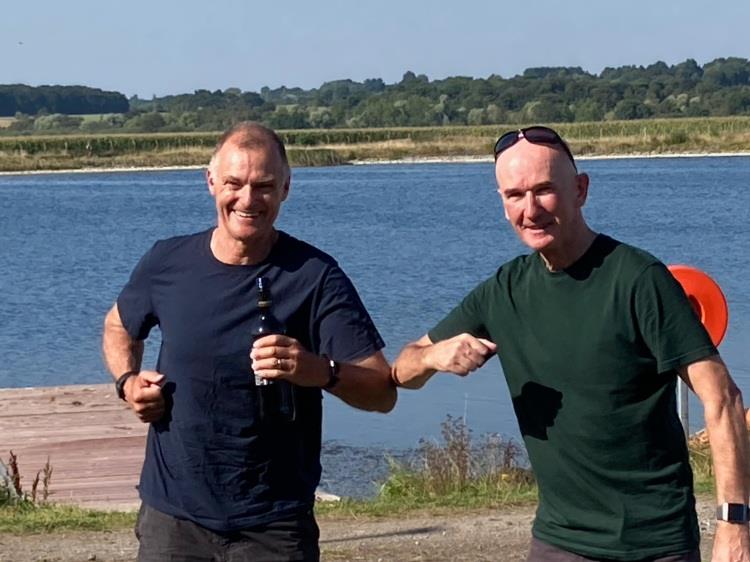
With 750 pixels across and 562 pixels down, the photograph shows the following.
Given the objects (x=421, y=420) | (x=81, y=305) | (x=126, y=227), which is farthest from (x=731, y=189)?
(x=421, y=420)

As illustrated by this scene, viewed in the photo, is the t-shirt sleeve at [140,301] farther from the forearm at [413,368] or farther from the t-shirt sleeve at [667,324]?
the t-shirt sleeve at [667,324]

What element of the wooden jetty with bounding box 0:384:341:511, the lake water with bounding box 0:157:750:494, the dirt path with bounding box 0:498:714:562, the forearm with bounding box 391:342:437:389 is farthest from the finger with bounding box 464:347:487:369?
the lake water with bounding box 0:157:750:494

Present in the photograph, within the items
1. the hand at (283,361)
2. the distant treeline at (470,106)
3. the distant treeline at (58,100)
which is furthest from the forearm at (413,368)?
the distant treeline at (58,100)

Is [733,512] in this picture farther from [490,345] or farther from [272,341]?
[272,341]

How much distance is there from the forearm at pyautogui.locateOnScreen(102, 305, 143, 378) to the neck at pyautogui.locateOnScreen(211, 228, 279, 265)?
1.51ft

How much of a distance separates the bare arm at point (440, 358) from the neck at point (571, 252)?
0.99ft

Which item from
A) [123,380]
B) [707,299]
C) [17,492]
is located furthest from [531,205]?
[17,492]

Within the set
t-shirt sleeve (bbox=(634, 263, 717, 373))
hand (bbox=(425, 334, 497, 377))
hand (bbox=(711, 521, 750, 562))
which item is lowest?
hand (bbox=(711, 521, 750, 562))

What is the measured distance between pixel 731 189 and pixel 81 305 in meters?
39.8

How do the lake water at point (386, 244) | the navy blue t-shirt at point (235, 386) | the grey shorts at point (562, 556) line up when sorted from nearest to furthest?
the grey shorts at point (562, 556), the navy blue t-shirt at point (235, 386), the lake water at point (386, 244)

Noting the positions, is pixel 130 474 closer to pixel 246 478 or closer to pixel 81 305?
pixel 246 478

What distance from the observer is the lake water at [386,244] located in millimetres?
17688

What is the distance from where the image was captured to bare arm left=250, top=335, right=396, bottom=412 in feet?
13.9

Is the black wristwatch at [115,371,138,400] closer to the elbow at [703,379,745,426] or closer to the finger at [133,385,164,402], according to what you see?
the finger at [133,385,164,402]
